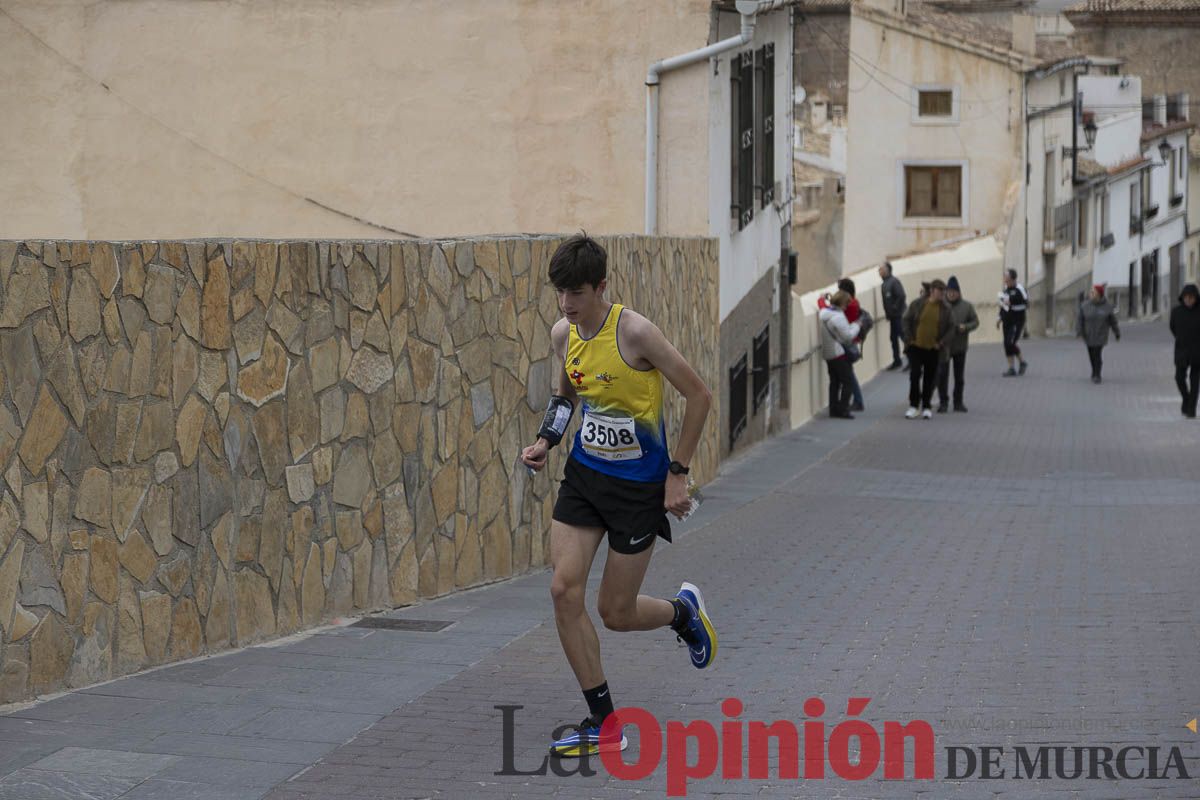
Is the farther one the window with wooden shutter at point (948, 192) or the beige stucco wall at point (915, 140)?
the window with wooden shutter at point (948, 192)

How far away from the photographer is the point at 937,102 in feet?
138

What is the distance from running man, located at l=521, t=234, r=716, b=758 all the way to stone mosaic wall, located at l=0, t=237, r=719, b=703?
186cm

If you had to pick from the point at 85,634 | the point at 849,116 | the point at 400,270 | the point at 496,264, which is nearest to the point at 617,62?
the point at 496,264

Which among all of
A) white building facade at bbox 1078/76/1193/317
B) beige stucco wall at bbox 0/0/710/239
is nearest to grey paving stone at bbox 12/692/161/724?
beige stucco wall at bbox 0/0/710/239

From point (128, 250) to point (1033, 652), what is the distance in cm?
429

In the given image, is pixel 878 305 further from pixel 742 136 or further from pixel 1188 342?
pixel 742 136

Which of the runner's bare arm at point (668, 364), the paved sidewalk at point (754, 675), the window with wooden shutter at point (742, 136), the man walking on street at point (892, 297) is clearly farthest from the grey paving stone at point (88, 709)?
the man walking on street at point (892, 297)

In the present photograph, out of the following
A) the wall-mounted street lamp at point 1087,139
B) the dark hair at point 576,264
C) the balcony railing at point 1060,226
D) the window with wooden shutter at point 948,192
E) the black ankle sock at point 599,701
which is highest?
the wall-mounted street lamp at point 1087,139

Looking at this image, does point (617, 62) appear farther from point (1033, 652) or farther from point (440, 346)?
point (1033, 652)

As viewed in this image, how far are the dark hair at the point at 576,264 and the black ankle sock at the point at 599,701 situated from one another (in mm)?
1382

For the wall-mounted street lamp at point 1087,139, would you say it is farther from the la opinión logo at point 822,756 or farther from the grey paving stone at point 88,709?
the grey paving stone at point 88,709

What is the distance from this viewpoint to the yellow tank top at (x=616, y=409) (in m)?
5.85

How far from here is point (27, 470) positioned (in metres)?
6.29

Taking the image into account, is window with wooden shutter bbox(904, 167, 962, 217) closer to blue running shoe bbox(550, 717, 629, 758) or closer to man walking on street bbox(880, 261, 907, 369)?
man walking on street bbox(880, 261, 907, 369)
